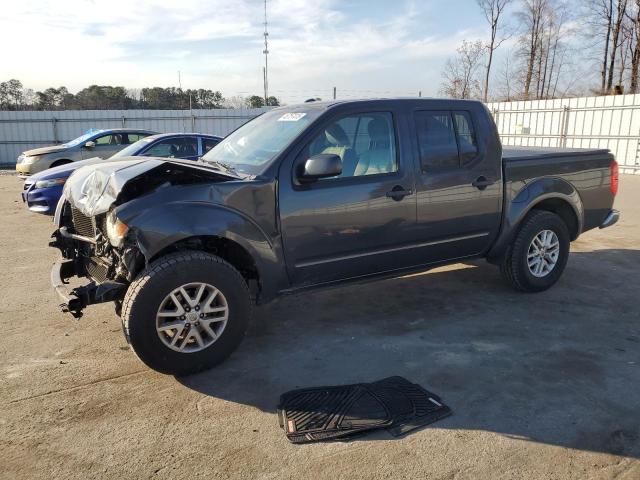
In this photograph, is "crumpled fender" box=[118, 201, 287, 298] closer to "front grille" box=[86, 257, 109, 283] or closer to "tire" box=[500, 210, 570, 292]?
"front grille" box=[86, 257, 109, 283]

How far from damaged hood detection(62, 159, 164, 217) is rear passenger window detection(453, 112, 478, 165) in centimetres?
271

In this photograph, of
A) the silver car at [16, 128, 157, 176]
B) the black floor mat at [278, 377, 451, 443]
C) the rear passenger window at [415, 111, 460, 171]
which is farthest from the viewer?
the silver car at [16, 128, 157, 176]

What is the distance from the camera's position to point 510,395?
3389 mm

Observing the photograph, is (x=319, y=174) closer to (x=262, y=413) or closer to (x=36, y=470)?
(x=262, y=413)

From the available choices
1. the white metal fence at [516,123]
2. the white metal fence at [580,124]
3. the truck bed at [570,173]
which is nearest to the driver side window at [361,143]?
the truck bed at [570,173]

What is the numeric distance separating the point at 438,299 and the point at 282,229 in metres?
2.13

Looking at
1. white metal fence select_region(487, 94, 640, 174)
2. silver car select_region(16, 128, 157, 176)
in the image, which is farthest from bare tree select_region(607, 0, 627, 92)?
silver car select_region(16, 128, 157, 176)

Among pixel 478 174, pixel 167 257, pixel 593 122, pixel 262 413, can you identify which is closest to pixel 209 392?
pixel 262 413

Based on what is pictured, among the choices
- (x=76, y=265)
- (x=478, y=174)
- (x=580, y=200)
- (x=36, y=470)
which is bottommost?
(x=36, y=470)

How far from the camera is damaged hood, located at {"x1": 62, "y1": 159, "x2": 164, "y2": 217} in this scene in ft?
11.5

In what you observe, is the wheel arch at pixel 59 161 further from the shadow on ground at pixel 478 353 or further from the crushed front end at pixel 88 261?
the shadow on ground at pixel 478 353

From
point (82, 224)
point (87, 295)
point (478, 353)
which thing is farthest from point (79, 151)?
point (478, 353)

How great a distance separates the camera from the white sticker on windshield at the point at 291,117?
14.3 ft

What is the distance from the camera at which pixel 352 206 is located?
412 cm
